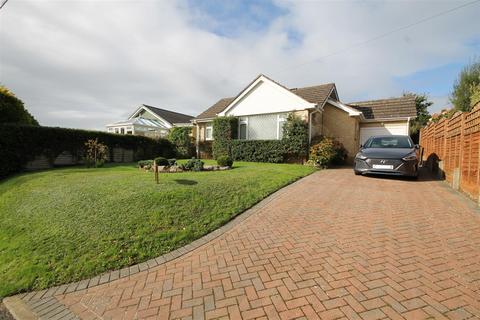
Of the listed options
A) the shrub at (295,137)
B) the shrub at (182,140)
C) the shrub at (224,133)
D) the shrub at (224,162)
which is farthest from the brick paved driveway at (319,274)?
the shrub at (182,140)

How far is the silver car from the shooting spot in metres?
8.00

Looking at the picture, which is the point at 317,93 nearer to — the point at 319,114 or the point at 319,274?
the point at 319,114

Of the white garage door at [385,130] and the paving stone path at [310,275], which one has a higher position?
the white garage door at [385,130]

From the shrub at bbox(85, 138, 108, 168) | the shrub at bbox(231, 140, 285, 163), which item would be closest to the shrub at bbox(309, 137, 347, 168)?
the shrub at bbox(231, 140, 285, 163)

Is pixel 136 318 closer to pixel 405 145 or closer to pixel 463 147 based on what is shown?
pixel 463 147

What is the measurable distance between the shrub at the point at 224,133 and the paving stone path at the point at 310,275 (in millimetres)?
11305

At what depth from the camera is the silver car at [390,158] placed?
7996mm

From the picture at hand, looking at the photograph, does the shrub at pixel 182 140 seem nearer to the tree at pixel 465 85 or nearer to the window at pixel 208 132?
the window at pixel 208 132

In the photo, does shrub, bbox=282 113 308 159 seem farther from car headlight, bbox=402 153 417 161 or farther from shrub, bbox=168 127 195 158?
shrub, bbox=168 127 195 158

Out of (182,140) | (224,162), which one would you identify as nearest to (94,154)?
(182,140)

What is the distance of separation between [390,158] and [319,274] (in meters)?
6.93

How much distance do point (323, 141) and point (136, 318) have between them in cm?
1173

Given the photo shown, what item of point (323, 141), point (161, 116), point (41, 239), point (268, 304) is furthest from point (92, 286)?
point (161, 116)

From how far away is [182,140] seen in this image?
60.3 feet
